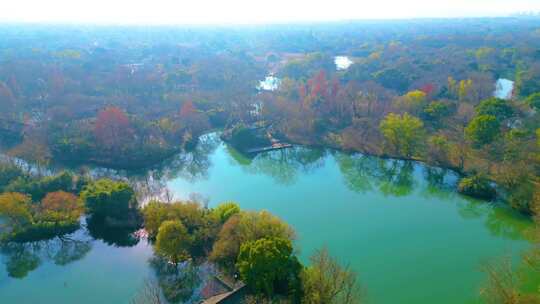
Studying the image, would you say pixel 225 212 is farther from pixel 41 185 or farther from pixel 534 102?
pixel 534 102

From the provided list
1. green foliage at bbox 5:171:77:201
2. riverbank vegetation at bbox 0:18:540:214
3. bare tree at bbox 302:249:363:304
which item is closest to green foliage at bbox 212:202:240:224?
bare tree at bbox 302:249:363:304

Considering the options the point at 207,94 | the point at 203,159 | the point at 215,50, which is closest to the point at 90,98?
the point at 207,94

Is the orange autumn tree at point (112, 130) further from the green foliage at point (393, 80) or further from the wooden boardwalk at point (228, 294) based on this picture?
the green foliage at point (393, 80)

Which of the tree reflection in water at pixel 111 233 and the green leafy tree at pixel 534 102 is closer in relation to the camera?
the tree reflection in water at pixel 111 233

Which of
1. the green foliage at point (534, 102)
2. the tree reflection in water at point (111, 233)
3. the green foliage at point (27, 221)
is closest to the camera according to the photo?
the green foliage at point (27, 221)

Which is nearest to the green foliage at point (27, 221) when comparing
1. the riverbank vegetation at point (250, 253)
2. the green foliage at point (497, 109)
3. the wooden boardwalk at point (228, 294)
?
the riverbank vegetation at point (250, 253)

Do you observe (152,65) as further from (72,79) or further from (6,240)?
(6,240)

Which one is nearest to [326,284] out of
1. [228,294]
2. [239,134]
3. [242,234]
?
[228,294]
